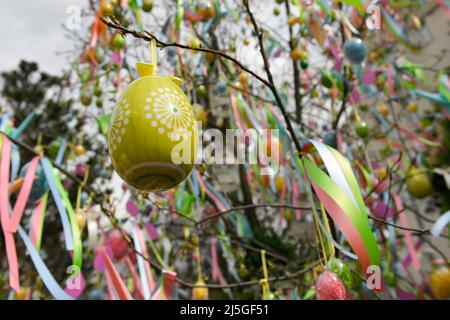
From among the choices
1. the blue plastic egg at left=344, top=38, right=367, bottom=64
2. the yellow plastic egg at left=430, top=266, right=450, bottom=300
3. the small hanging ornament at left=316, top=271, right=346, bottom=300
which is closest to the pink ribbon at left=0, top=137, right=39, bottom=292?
the small hanging ornament at left=316, top=271, right=346, bottom=300

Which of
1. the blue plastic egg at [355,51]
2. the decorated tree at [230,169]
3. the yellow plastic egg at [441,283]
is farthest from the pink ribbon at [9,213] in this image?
the yellow plastic egg at [441,283]

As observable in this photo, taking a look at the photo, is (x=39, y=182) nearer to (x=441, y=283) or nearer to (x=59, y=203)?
(x=59, y=203)

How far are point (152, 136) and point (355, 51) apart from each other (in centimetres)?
103

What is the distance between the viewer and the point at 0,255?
14.9 ft

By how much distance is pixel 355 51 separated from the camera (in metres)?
1.35

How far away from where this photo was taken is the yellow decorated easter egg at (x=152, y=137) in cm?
57

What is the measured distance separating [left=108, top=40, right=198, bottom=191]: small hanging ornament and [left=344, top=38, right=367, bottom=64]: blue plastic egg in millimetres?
930

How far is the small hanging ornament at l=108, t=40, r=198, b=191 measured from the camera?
0.57 m

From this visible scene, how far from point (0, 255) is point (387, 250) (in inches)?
177

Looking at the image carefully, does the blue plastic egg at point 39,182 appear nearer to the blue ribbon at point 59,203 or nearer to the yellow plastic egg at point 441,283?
the blue ribbon at point 59,203

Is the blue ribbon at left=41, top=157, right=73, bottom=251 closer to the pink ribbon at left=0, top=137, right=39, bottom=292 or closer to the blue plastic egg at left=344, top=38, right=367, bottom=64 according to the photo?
the pink ribbon at left=0, top=137, right=39, bottom=292

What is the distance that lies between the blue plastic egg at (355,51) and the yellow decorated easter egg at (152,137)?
3.05 feet
